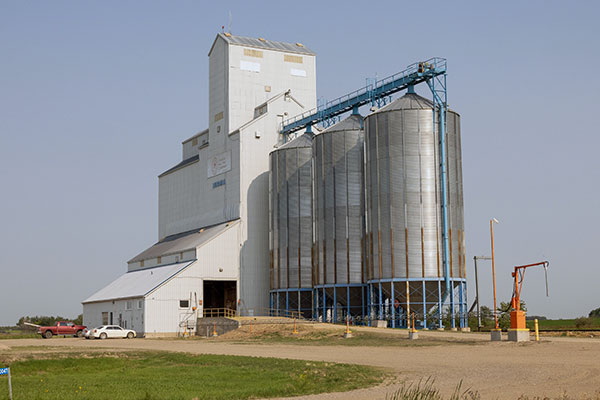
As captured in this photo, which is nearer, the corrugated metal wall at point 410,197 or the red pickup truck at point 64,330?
the corrugated metal wall at point 410,197

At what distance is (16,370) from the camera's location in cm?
2923

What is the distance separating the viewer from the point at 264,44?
3423 inches

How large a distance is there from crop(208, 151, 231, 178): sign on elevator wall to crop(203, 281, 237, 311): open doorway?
12.4 metres

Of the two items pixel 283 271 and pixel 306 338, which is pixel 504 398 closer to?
pixel 306 338

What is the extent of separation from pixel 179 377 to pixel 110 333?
4357 cm

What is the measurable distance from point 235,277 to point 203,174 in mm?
15644

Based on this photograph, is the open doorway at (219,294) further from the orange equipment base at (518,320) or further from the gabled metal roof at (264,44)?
the orange equipment base at (518,320)

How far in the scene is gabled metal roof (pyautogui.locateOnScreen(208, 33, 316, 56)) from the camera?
84775 mm

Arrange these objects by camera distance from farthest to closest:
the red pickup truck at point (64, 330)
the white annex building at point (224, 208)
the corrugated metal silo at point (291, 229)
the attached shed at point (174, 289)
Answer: the red pickup truck at point (64, 330) → the corrugated metal silo at point (291, 229) → the white annex building at point (224, 208) → the attached shed at point (174, 289)

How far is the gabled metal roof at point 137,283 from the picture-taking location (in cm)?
7306

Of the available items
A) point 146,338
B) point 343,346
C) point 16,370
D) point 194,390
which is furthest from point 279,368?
point 146,338

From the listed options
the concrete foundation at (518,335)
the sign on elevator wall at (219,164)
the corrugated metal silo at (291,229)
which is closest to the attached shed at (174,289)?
the corrugated metal silo at (291,229)

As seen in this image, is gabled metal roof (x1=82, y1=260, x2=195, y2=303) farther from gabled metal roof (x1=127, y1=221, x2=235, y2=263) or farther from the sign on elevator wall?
the sign on elevator wall

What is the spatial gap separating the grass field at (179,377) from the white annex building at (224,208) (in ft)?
124
